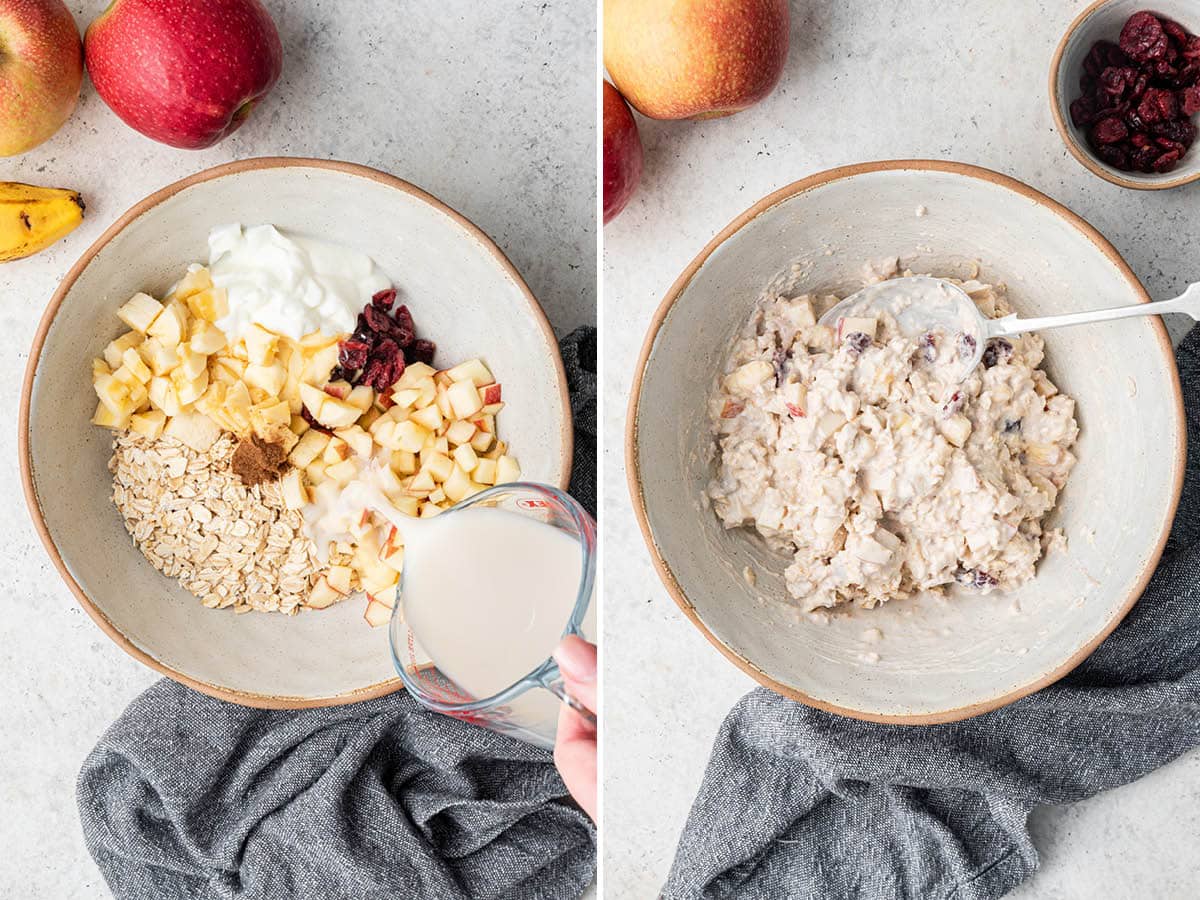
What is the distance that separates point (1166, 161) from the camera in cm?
104

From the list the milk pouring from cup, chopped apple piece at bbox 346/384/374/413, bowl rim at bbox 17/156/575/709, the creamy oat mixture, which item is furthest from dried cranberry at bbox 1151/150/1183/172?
chopped apple piece at bbox 346/384/374/413

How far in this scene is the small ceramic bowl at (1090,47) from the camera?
1.02m

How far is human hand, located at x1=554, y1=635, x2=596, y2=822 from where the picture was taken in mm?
660

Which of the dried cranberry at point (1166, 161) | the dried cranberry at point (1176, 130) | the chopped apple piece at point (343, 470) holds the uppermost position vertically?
the dried cranberry at point (1176, 130)

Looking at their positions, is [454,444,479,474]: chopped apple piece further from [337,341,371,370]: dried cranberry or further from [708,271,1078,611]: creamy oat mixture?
[708,271,1078,611]: creamy oat mixture

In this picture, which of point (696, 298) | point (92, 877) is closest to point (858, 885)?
point (696, 298)

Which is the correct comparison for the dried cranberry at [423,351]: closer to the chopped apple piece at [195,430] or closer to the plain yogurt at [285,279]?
the plain yogurt at [285,279]

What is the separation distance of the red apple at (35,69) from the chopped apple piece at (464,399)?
1.65 feet

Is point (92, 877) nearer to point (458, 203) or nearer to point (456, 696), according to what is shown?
point (456, 696)

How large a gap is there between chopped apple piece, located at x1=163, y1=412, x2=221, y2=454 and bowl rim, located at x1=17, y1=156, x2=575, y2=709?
5.4 inches

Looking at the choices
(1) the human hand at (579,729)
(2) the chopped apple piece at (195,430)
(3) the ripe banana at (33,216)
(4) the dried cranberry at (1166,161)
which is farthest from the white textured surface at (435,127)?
(4) the dried cranberry at (1166,161)

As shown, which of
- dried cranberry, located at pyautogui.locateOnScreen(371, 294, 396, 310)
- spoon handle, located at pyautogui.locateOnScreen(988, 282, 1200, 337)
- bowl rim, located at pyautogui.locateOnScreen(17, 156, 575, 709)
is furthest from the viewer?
dried cranberry, located at pyautogui.locateOnScreen(371, 294, 396, 310)

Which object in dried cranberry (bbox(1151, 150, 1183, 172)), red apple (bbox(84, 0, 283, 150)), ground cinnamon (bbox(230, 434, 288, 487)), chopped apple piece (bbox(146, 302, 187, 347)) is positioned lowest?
ground cinnamon (bbox(230, 434, 288, 487))

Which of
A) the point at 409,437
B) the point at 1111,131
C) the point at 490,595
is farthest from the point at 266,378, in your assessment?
the point at 1111,131
